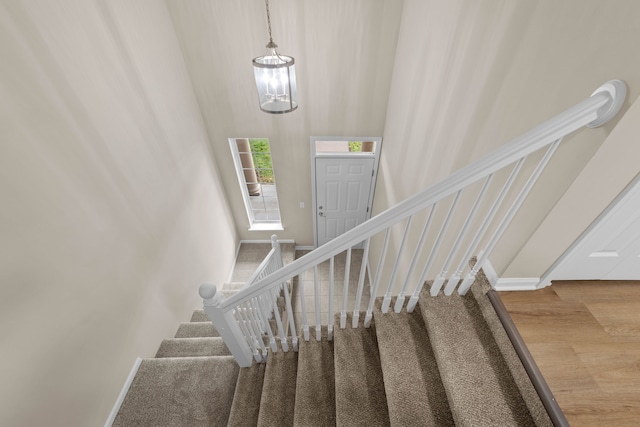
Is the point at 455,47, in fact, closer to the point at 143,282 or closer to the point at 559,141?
the point at 559,141

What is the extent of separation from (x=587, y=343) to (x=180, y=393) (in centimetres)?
246

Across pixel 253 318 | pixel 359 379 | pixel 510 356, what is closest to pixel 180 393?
pixel 253 318

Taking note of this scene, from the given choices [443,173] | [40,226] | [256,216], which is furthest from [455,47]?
[256,216]

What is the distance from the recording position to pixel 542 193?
3.85 ft

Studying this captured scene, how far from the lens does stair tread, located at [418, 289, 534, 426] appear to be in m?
1.19

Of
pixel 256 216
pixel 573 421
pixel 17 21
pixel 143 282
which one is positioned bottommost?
pixel 256 216

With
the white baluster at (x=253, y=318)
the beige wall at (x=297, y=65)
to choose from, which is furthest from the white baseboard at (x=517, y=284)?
the beige wall at (x=297, y=65)

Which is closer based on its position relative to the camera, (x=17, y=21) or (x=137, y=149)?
(x=17, y=21)

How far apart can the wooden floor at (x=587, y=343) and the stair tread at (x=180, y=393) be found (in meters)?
1.89

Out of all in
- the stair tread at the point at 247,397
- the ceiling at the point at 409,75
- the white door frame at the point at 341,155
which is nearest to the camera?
the ceiling at the point at 409,75

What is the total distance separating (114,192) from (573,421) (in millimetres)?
2843

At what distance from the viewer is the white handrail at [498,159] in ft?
2.85

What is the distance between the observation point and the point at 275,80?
7.68 ft

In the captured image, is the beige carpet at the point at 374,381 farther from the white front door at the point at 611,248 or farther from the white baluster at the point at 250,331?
the white front door at the point at 611,248
